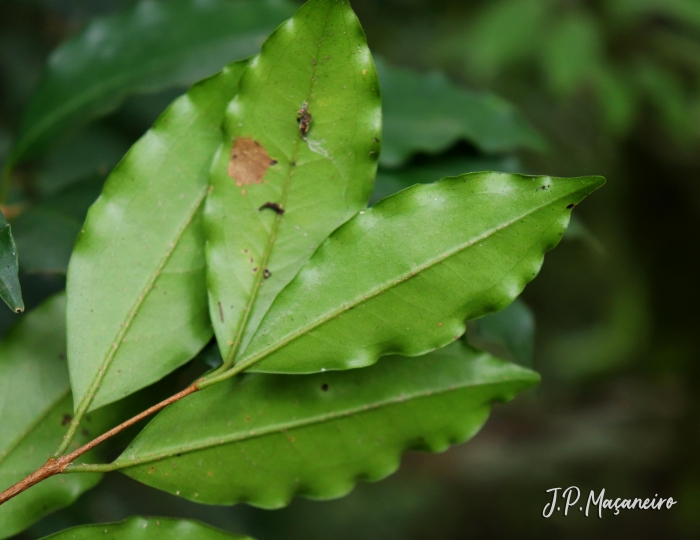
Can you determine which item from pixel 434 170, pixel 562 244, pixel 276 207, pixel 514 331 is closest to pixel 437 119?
pixel 434 170

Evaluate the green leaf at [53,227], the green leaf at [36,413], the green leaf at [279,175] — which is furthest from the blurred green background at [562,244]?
the green leaf at [279,175]

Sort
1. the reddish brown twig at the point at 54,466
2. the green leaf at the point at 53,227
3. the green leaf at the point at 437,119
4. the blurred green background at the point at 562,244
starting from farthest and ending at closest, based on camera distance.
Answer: the blurred green background at the point at 562,244 < the green leaf at the point at 437,119 < the green leaf at the point at 53,227 < the reddish brown twig at the point at 54,466

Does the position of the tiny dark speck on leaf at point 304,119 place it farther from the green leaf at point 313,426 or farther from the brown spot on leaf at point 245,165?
the green leaf at point 313,426

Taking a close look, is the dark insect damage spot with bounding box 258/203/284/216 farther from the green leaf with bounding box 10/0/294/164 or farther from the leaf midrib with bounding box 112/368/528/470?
Answer: the green leaf with bounding box 10/0/294/164

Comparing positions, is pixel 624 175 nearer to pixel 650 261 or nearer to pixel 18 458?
pixel 650 261

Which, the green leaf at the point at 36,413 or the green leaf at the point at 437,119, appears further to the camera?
the green leaf at the point at 437,119

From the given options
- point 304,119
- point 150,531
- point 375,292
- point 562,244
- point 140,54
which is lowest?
point 150,531

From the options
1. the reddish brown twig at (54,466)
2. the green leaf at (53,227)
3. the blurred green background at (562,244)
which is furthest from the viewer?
the blurred green background at (562,244)

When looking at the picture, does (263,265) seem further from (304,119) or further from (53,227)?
(53,227)
